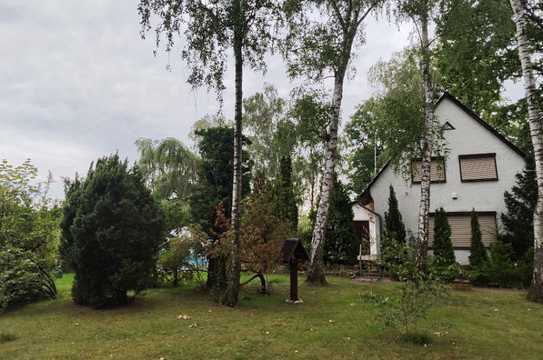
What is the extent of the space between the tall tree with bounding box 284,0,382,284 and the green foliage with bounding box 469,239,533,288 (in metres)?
5.69

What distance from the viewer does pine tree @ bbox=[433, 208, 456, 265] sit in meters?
13.1

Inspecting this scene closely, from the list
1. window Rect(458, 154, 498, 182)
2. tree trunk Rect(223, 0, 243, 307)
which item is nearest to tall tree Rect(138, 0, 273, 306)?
tree trunk Rect(223, 0, 243, 307)

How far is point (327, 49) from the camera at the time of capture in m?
11.0

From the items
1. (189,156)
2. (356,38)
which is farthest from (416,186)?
(189,156)

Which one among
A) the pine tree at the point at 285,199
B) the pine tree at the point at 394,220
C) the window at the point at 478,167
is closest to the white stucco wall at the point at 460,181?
the window at the point at 478,167

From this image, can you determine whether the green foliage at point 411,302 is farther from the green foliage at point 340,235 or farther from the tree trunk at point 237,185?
the green foliage at point 340,235

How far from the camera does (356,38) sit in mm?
11859

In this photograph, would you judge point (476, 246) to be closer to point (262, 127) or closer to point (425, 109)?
point (425, 109)

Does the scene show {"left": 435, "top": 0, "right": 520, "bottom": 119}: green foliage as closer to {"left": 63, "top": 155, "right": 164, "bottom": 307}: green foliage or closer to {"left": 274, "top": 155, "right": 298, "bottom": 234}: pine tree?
{"left": 274, "top": 155, "right": 298, "bottom": 234}: pine tree

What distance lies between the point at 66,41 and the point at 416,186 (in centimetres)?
1476

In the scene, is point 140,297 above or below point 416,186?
below

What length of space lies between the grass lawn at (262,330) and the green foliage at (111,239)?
538 millimetres

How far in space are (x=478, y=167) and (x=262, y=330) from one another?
13.2 metres

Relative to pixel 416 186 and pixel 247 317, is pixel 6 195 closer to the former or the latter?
pixel 247 317
